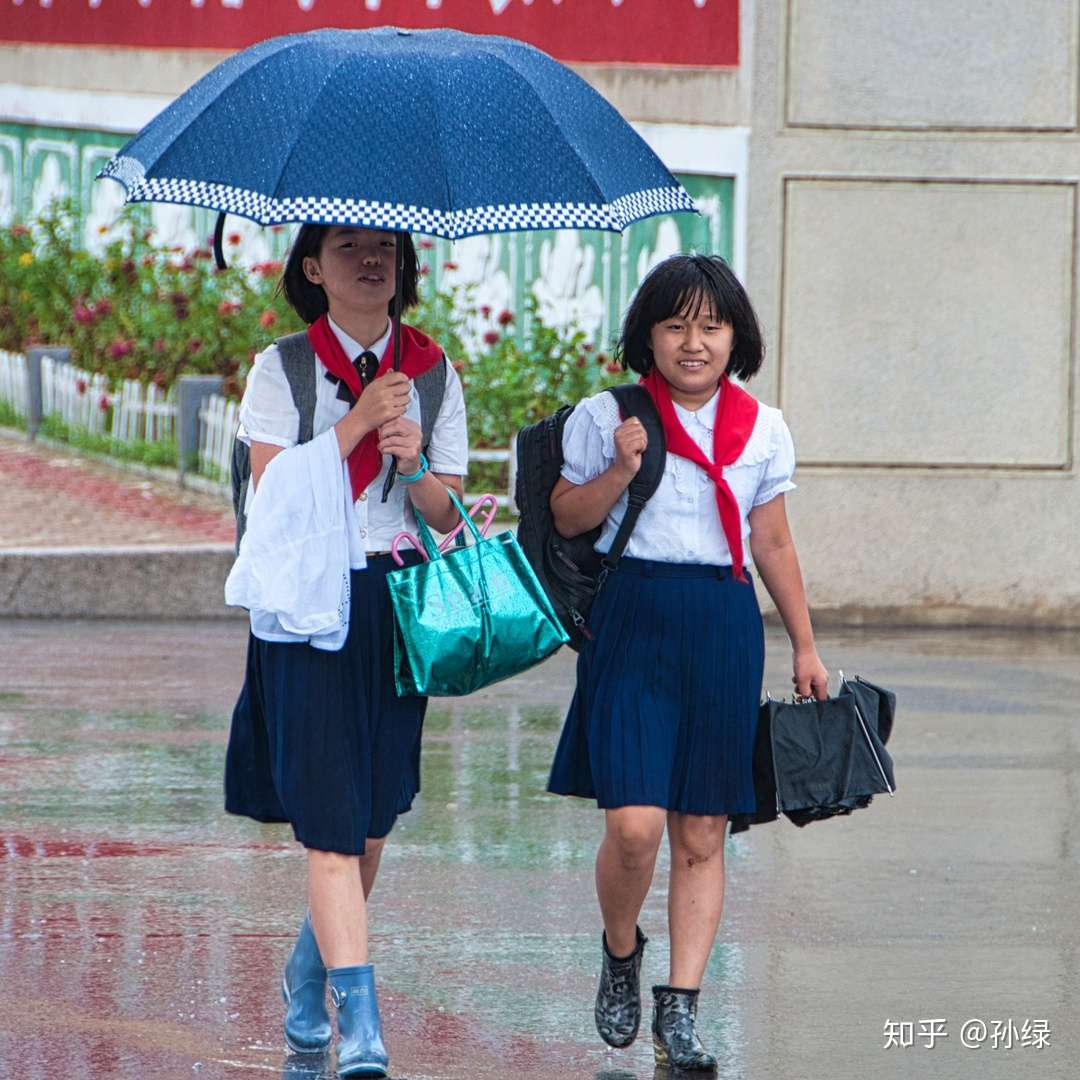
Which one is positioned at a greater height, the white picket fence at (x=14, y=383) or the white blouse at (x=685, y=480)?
the white picket fence at (x=14, y=383)

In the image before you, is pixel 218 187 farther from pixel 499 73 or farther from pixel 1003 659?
pixel 1003 659

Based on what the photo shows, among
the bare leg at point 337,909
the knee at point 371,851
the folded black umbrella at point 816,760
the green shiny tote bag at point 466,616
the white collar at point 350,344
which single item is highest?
the white collar at point 350,344

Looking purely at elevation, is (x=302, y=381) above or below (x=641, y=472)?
above

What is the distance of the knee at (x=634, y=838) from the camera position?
4.77 m

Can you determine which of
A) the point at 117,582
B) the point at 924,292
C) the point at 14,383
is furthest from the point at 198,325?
the point at 924,292

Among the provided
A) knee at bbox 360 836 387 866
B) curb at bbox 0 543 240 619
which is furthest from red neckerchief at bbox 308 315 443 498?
curb at bbox 0 543 240 619

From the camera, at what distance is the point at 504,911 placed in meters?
6.05

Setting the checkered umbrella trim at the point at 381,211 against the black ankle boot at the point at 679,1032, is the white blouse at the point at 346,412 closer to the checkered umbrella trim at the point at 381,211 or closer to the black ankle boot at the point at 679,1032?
the checkered umbrella trim at the point at 381,211

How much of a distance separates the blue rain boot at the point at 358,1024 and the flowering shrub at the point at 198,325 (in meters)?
6.58

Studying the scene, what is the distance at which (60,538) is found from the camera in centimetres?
1111

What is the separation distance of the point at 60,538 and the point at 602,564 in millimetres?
6646

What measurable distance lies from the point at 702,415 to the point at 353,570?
2.61ft

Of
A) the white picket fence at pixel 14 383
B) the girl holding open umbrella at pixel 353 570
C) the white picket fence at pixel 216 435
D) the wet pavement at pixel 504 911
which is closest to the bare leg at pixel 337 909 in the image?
the girl holding open umbrella at pixel 353 570

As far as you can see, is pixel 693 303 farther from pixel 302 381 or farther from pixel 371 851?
pixel 371 851
